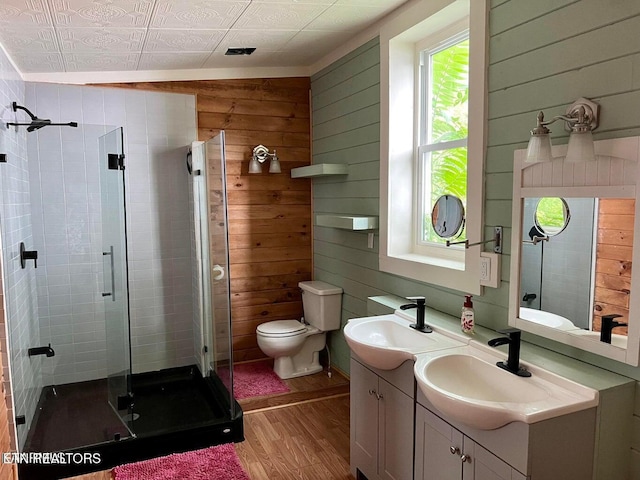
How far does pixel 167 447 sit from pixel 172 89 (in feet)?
8.50

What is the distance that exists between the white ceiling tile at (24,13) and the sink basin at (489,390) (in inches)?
90.4

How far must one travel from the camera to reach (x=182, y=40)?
2.98 metres

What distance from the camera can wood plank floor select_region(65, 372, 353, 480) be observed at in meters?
2.62

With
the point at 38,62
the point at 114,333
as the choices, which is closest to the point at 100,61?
the point at 38,62

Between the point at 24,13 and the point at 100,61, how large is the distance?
1016mm

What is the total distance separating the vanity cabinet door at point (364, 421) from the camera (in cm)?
237

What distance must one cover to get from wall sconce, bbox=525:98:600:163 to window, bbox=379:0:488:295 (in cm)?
57

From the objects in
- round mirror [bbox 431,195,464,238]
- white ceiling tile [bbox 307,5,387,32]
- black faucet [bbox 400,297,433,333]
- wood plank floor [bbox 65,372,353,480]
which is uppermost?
white ceiling tile [bbox 307,5,387,32]

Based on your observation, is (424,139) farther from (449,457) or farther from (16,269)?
(16,269)

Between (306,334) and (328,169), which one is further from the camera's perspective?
(306,334)

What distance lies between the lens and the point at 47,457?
266cm

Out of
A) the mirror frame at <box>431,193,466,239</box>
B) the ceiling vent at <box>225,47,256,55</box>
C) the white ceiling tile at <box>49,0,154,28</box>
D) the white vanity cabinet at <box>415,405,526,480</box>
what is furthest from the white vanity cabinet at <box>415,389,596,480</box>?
the ceiling vent at <box>225,47,256,55</box>

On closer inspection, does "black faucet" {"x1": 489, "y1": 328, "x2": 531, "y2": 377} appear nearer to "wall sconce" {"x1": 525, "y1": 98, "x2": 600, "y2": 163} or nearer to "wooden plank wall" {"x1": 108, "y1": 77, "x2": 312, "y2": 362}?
"wall sconce" {"x1": 525, "y1": 98, "x2": 600, "y2": 163}

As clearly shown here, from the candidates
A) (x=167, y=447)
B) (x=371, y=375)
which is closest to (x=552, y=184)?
(x=371, y=375)
